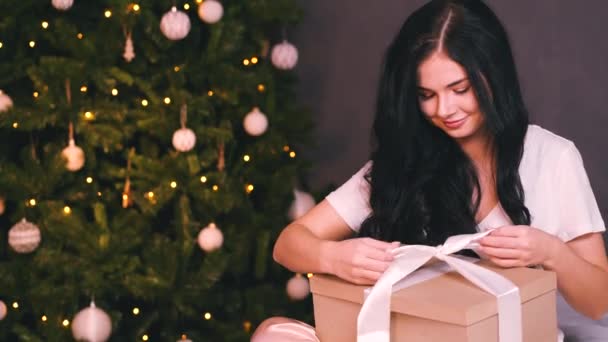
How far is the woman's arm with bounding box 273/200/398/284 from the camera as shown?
1780mm

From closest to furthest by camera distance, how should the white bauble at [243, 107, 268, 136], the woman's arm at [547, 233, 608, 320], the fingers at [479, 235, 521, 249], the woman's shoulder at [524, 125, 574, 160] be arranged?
1. the fingers at [479, 235, 521, 249]
2. the woman's arm at [547, 233, 608, 320]
3. the woman's shoulder at [524, 125, 574, 160]
4. the white bauble at [243, 107, 268, 136]

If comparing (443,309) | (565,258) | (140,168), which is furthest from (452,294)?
(140,168)

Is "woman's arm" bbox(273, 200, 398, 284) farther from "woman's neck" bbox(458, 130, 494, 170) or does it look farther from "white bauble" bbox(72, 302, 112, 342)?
"white bauble" bbox(72, 302, 112, 342)

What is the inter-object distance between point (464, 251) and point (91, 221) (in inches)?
57.8

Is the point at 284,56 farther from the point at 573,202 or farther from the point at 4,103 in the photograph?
the point at 573,202

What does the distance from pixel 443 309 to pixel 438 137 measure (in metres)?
0.74

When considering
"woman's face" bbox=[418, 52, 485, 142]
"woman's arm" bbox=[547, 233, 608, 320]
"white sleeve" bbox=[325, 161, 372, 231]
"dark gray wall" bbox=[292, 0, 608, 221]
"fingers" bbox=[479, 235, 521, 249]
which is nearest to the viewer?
"fingers" bbox=[479, 235, 521, 249]

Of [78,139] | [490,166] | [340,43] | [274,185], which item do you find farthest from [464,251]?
[340,43]

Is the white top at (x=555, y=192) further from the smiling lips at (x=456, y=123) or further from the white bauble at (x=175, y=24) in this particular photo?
the white bauble at (x=175, y=24)

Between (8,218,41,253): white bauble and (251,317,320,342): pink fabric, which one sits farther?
(8,218,41,253): white bauble

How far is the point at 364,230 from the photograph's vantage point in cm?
225

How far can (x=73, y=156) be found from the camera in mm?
2844

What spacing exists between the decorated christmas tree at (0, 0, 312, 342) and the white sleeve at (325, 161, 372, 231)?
2.45ft

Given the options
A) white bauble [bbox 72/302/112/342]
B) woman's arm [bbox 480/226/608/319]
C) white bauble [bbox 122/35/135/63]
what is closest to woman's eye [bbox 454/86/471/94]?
woman's arm [bbox 480/226/608/319]
